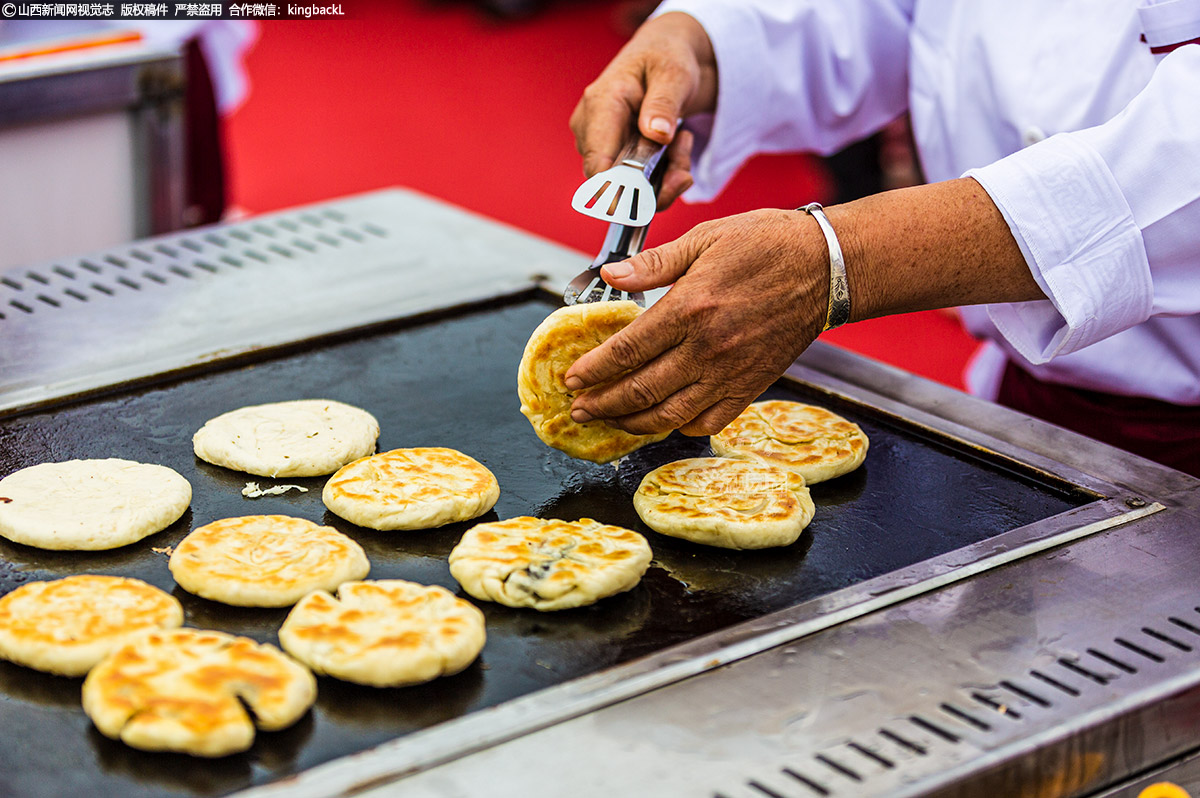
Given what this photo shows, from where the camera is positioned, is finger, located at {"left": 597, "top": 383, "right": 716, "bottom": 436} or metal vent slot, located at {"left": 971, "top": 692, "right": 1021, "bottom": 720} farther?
finger, located at {"left": 597, "top": 383, "right": 716, "bottom": 436}

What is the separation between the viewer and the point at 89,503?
1585 millimetres

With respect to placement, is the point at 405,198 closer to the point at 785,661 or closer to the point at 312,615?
the point at 312,615

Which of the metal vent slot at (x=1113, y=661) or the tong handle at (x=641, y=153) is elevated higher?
the tong handle at (x=641, y=153)

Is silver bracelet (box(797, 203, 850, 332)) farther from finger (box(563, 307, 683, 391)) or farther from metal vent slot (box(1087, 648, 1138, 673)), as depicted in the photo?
metal vent slot (box(1087, 648, 1138, 673))

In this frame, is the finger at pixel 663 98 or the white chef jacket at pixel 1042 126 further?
the finger at pixel 663 98

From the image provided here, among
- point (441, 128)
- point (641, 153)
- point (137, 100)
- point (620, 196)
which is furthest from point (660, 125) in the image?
point (441, 128)

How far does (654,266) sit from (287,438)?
2.10 ft

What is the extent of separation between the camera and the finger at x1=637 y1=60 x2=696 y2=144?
2094mm

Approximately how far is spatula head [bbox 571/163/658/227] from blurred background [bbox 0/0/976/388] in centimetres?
206

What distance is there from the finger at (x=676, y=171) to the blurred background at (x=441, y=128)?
76.8 inches

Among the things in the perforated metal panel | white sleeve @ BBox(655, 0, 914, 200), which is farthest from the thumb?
white sleeve @ BBox(655, 0, 914, 200)

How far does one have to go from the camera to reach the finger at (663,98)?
6.87 ft

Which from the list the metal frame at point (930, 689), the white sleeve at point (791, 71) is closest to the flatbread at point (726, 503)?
the metal frame at point (930, 689)

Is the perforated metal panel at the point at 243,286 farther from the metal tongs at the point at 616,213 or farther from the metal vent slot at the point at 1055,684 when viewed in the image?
the metal vent slot at the point at 1055,684
